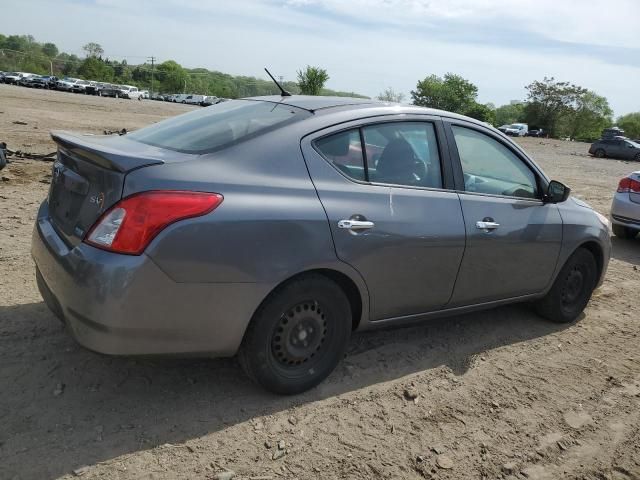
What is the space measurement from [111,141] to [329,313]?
168 cm

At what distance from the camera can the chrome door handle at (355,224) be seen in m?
3.12

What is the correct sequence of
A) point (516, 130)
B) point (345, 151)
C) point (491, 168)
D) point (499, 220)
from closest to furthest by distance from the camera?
point (345, 151), point (499, 220), point (491, 168), point (516, 130)

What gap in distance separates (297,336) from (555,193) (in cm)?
245

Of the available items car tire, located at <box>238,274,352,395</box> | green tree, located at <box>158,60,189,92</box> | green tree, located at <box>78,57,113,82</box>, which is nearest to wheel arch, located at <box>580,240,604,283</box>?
car tire, located at <box>238,274,352,395</box>

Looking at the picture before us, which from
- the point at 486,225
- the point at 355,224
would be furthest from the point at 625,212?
the point at 355,224

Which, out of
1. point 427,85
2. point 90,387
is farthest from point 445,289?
point 427,85

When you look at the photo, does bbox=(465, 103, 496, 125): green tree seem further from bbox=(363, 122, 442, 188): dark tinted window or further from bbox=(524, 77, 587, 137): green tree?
bbox=(363, 122, 442, 188): dark tinted window

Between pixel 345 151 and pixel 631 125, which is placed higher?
pixel 631 125

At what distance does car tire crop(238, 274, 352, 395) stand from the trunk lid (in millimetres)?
948

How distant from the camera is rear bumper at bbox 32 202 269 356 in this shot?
257cm

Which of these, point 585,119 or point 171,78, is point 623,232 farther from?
point 171,78

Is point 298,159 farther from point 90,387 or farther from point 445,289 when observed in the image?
point 90,387

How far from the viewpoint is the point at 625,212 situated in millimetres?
8172

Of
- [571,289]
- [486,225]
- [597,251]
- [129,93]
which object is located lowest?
[571,289]
